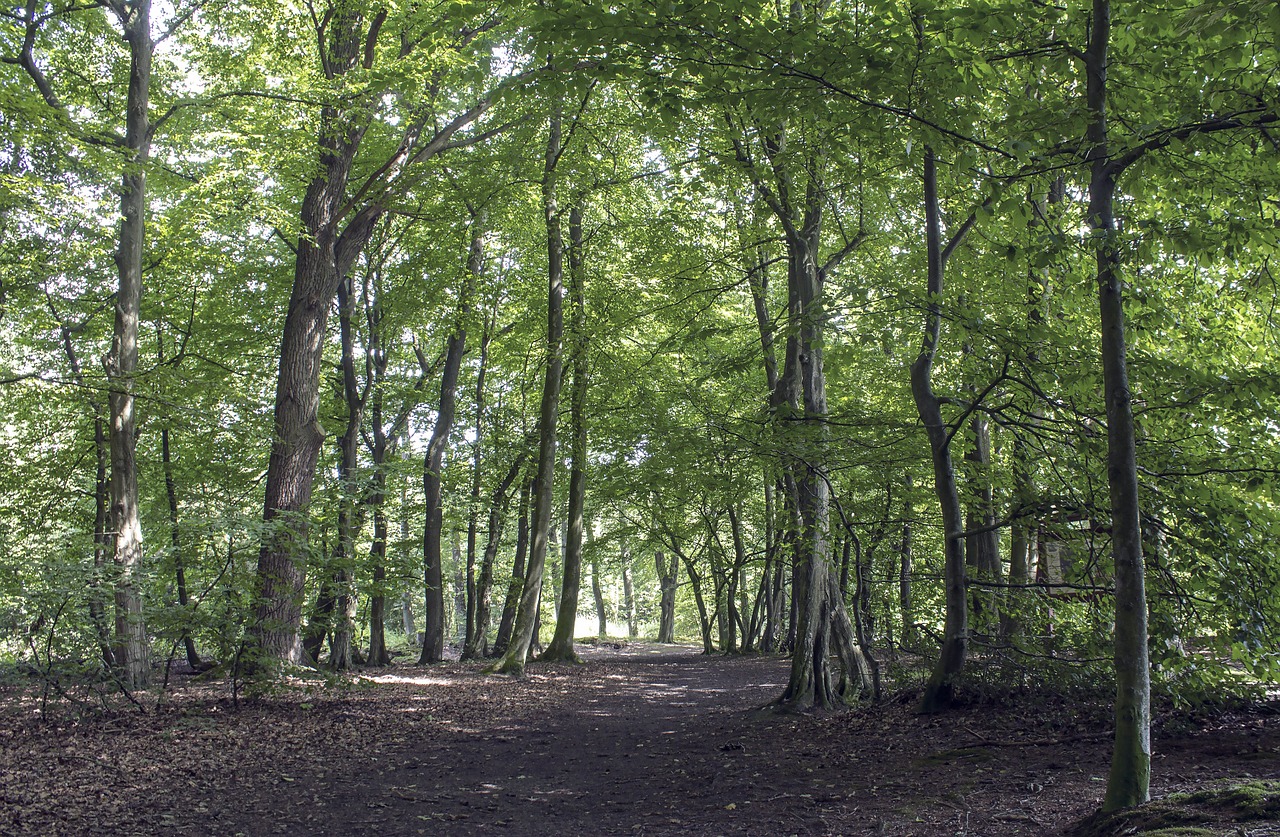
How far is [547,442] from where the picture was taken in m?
15.5

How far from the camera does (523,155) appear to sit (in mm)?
13945

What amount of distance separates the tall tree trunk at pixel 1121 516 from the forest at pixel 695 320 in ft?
0.07

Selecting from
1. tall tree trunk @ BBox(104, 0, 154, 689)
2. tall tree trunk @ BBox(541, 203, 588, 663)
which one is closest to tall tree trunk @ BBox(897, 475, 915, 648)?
tall tree trunk @ BBox(541, 203, 588, 663)

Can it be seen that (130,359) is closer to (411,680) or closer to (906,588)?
(411,680)

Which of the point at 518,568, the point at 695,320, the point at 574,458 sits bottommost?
the point at 518,568

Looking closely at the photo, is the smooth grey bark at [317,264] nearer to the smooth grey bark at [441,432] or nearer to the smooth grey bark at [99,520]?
the smooth grey bark at [99,520]

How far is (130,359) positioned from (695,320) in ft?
25.5

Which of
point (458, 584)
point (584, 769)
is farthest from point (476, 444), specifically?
point (458, 584)

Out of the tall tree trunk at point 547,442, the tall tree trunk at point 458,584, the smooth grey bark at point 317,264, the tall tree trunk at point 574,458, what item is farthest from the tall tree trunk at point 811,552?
the tall tree trunk at point 458,584

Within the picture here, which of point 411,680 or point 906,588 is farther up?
point 906,588

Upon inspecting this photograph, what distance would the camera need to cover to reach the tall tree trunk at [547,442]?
1481 cm

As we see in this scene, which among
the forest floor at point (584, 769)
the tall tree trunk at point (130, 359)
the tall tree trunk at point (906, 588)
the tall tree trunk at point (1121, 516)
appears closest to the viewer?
the tall tree trunk at point (1121, 516)

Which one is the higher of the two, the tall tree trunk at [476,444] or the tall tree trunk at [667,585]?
the tall tree trunk at [476,444]

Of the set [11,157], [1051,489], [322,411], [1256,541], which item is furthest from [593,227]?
[1256,541]
